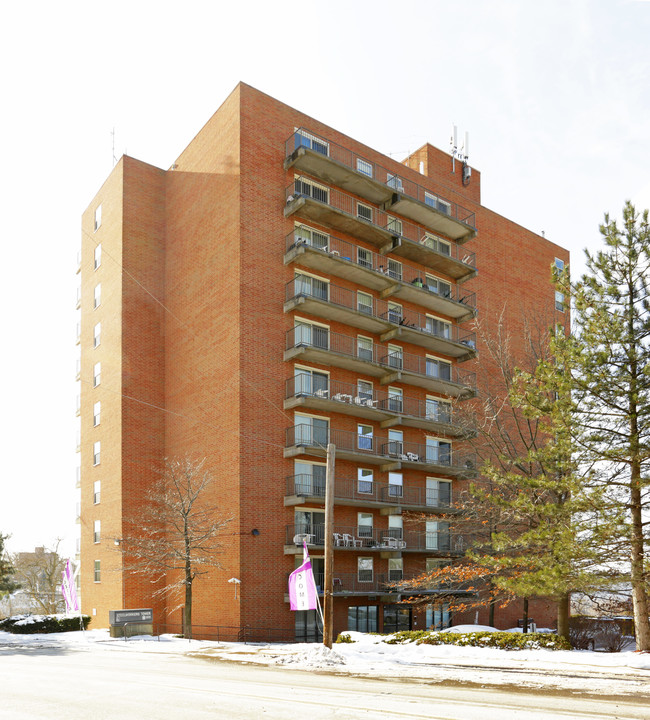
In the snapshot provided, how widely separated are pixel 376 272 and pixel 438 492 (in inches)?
506

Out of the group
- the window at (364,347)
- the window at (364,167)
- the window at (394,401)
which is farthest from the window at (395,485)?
the window at (364,167)

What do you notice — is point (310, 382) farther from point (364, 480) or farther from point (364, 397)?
point (364, 480)

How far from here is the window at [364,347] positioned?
38.6 m

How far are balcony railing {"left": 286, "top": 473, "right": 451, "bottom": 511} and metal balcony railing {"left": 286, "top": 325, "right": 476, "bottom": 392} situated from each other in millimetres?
6075

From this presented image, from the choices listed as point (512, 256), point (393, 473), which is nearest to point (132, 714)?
point (393, 473)

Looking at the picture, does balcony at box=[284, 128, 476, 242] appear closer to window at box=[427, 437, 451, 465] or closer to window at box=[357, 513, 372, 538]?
window at box=[427, 437, 451, 465]

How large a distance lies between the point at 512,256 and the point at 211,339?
24.9m

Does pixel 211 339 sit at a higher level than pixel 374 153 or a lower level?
lower

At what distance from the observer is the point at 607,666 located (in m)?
18.1

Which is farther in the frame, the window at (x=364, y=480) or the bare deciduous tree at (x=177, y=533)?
the window at (x=364, y=480)

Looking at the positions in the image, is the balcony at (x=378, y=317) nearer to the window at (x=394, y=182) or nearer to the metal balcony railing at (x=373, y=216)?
the metal balcony railing at (x=373, y=216)

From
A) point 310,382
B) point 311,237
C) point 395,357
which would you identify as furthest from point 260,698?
point 395,357

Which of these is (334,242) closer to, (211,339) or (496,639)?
(211,339)

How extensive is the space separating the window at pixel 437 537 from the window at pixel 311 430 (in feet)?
27.4
